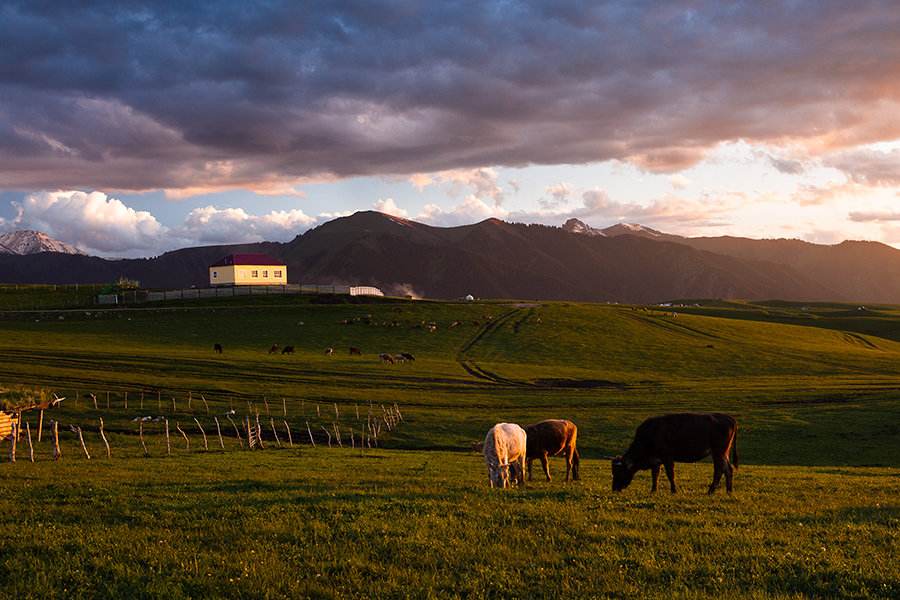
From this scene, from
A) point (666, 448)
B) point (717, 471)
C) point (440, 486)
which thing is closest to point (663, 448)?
point (666, 448)

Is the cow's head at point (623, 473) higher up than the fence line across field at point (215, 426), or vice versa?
the cow's head at point (623, 473)

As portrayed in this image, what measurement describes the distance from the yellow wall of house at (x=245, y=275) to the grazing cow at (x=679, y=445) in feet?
480

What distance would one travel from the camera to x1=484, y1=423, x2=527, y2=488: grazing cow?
22.1 meters

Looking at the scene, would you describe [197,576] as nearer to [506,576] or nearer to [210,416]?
[506,576]

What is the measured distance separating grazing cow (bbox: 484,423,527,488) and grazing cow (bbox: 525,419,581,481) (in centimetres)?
182

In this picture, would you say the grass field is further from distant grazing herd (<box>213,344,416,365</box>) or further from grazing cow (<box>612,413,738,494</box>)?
distant grazing herd (<box>213,344,416,365</box>)

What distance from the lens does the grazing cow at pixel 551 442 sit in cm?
2595

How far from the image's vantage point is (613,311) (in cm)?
13212

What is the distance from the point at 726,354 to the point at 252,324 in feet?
240

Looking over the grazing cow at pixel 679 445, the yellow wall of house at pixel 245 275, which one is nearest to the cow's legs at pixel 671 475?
the grazing cow at pixel 679 445

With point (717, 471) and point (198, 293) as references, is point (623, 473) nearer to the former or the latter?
point (717, 471)

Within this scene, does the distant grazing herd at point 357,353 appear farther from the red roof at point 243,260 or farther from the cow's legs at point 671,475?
the red roof at point 243,260

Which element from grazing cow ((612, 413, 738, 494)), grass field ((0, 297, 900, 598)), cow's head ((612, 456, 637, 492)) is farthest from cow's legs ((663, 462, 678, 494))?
grass field ((0, 297, 900, 598))

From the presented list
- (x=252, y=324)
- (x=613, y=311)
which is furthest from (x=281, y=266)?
(x=613, y=311)
